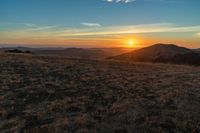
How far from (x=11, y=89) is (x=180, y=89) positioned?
31.1ft

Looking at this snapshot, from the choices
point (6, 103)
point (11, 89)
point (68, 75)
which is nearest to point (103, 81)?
point (68, 75)

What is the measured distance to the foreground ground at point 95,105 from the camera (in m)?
9.40

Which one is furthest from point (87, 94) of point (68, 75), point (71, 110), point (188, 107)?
point (68, 75)

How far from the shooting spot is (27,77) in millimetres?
18047

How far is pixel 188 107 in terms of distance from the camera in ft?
39.3

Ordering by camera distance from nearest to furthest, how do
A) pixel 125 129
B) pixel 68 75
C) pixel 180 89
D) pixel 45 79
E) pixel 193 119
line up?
pixel 125 129 < pixel 193 119 < pixel 180 89 < pixel 45 79 < pixel 68 75

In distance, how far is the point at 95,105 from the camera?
11844mm

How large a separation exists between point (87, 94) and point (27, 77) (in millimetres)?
5904

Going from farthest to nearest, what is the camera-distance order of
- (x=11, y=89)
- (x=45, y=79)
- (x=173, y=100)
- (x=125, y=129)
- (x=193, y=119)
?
1. (x=45, y=79)
2. (x=11, y=89)
3. (x=173, y=100)
4. (x=193, y=119)
5. (x=125, y=129)

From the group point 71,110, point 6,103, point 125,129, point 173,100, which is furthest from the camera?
point 173,100

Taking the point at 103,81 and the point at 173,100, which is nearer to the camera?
the point at 173,100

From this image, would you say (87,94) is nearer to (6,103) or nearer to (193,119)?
(6,103)

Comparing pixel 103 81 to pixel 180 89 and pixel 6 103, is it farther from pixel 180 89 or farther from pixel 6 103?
pixel 6 103

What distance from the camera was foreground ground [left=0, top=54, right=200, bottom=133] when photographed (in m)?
9.40
